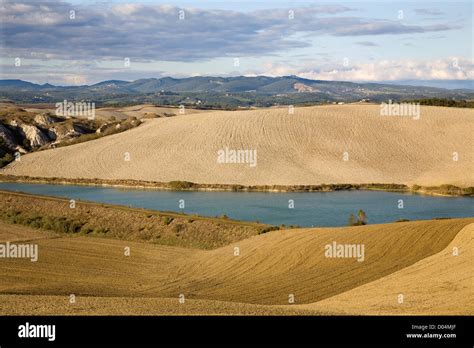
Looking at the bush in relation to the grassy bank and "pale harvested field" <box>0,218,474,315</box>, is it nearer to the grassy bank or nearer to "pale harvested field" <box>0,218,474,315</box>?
the grassy bank

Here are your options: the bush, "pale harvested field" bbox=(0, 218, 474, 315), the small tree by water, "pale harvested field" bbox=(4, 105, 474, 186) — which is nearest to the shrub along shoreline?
"pale harvested field" bbox=(4, 105, 474, 186)

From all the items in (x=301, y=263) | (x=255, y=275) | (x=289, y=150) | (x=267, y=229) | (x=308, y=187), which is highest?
(x=289, y=150)

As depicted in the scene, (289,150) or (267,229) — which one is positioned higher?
(289,150)

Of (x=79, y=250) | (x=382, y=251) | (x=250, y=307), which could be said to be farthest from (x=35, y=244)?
(x=250, y=307)

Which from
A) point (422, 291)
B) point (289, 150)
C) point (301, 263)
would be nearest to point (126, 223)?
point (301, 263)

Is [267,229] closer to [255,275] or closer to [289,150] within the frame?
[255,275]

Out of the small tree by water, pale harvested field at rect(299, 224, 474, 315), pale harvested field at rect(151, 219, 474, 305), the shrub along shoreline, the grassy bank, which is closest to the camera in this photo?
pale harvested field at rect(299, 224, 474, 315)
